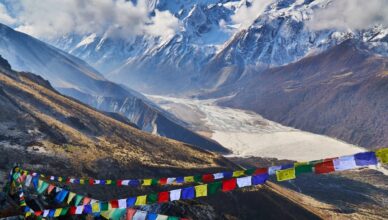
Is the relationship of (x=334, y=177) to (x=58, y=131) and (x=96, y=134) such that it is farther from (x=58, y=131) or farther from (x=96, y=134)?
(x=58, y=131)

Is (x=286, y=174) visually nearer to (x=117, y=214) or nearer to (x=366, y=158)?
(x=366, y=158)

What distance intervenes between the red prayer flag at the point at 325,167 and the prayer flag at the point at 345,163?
135mm

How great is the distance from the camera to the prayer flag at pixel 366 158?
10005 mm

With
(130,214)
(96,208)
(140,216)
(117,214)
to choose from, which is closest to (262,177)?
(140,216)

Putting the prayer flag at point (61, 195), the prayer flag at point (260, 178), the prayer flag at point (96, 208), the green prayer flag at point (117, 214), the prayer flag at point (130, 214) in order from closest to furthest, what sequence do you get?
the prayer flag at point (260, 178) < the prayer flag at point (130, 214) < the green prayer flag at point (117, 214) < the prayer flag at point (96, 208) < the prayer flag at point (61, 195)

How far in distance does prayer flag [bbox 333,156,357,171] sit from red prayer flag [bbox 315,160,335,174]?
0.13 metres

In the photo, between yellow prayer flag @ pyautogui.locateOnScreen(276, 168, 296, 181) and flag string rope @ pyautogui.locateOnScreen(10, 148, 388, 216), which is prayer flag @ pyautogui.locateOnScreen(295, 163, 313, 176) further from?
yellow prayer flag @ pyautogui.locateOnScreen(276, 168, 296, 181)

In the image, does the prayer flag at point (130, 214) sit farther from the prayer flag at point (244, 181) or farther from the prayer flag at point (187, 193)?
the prayer flag at point (244, 181)

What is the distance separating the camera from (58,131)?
49.3m

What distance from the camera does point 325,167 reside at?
1091 cm

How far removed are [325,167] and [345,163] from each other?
58 centimetres

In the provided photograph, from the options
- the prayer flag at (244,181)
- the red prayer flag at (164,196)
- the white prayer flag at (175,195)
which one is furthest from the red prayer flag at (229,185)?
the red prayer flag at (164,196)

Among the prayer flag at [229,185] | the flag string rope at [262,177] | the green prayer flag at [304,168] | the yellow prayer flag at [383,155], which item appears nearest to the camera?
the yellow prayer flag at [383,155]

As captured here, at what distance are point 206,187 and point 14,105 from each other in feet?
145
